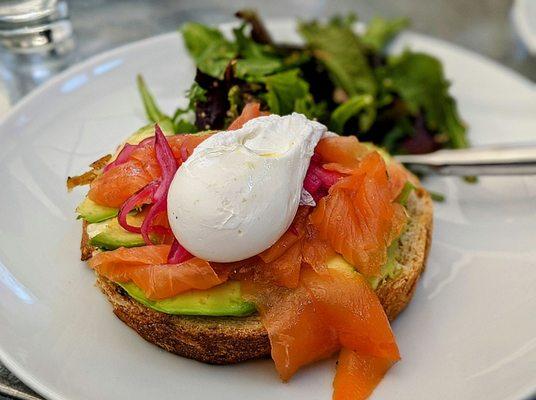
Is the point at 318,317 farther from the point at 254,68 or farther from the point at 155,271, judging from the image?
the point at 254,68

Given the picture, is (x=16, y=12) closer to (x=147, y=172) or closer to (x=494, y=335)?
(x=147, y=172)

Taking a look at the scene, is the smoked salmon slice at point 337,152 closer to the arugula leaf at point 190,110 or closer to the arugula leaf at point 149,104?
the arugula leaf at point 190,110

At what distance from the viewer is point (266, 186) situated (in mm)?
1967

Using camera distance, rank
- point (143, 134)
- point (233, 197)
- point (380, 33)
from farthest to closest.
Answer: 1. point (380, 33)
2. point (143, 134)
3. point (233, 197)

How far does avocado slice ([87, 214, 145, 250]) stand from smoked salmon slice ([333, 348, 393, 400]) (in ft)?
2.41

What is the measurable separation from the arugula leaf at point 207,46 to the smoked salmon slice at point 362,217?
1130mm

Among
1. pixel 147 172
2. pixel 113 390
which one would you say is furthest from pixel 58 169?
pixel 113 390

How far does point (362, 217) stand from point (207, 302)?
575 mm

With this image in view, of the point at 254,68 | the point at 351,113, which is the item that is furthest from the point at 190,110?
the point at 351,113

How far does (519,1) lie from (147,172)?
9.00ft

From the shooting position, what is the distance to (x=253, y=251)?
2002mm

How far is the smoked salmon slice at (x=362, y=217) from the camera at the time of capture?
2105 mm

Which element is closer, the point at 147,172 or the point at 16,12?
the point at 147,172

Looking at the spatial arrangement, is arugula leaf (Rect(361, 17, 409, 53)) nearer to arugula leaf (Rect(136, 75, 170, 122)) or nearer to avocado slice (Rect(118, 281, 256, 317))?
arugula leaf (Rect(136, 75, 170, 122))
